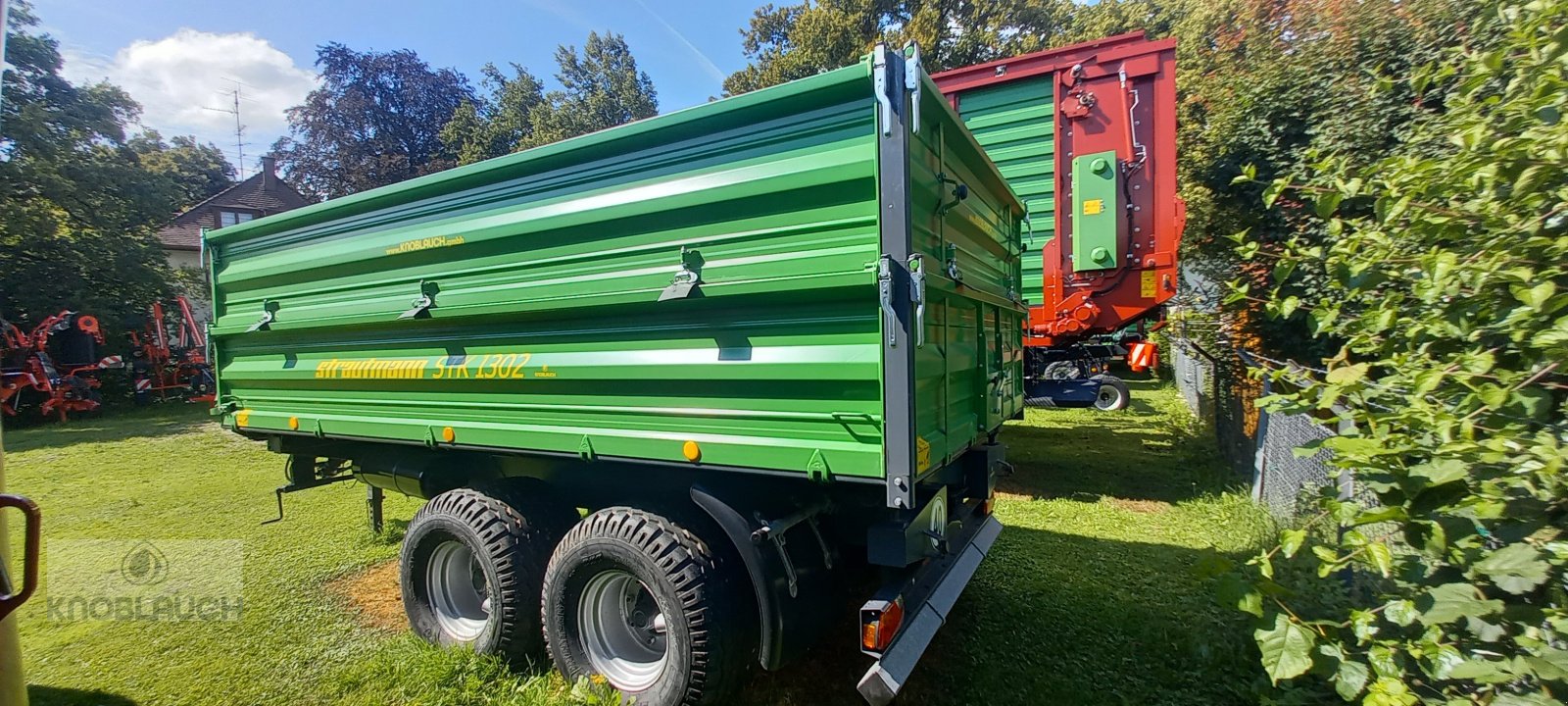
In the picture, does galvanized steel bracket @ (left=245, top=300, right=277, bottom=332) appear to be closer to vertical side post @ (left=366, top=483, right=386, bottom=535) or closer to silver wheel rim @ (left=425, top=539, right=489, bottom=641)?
vertical side post @ (left=366, top=483, right=386, bottom=535)

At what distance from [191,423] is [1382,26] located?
18320 millimetres

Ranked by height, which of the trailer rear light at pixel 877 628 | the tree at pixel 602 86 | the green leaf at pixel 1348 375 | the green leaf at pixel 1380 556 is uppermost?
the tree at pixel 602 86

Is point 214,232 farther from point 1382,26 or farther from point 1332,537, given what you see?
point 1382,26

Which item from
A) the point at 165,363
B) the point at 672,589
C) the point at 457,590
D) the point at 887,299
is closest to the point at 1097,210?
the point at 887,299

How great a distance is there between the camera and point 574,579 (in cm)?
302

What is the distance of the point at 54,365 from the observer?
14.2 meters

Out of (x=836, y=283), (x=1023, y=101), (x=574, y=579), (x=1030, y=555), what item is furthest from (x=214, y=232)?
(x=1023, y=101)

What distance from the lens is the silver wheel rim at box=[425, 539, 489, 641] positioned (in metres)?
3.69

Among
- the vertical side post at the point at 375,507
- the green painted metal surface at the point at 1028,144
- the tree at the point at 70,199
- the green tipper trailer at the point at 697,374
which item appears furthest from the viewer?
the tree at the point at 70,199

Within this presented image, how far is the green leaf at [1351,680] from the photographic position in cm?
172

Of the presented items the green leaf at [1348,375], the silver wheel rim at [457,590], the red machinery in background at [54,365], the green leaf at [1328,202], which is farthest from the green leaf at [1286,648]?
the red machinery in background at [54,365]

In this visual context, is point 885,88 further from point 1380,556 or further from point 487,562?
point 487,562

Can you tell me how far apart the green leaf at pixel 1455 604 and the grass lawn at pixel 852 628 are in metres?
0.75

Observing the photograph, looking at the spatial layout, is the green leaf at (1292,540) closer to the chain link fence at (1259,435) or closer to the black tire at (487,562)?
the chain link fence at (1259,435)
